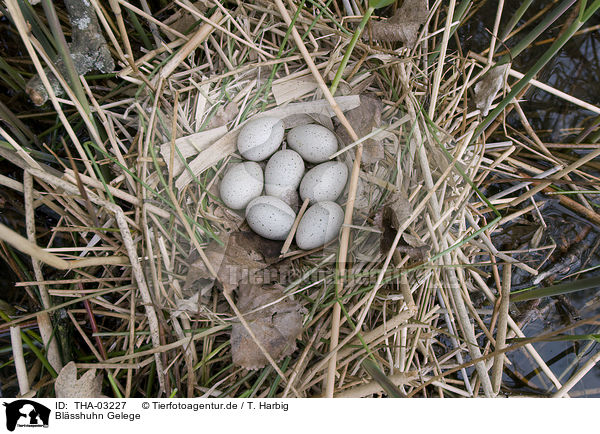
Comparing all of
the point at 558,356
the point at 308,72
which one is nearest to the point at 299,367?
the point at 558,356

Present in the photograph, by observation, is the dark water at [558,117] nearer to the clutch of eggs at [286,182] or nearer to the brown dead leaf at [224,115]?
the clutch of eggs at [286,182]

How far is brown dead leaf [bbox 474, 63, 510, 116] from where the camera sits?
107cm

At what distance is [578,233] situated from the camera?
3.69ft

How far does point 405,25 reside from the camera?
107 centimetres

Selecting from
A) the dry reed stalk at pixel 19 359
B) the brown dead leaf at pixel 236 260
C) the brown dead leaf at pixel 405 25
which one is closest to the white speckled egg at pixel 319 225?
the brown dead leaf at pixel 236 260

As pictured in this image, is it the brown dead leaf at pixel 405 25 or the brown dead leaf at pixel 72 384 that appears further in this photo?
the brown dead leaf at pixel 405 25

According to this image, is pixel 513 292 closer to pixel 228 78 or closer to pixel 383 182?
pixel 383 182

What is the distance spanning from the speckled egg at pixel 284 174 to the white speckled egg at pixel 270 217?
0.06 m

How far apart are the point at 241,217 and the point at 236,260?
0.18m

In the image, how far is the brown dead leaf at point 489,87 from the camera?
3.50ft

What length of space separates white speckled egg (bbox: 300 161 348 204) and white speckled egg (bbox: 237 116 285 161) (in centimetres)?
15

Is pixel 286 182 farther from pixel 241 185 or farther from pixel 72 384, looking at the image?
pixel 72 384
